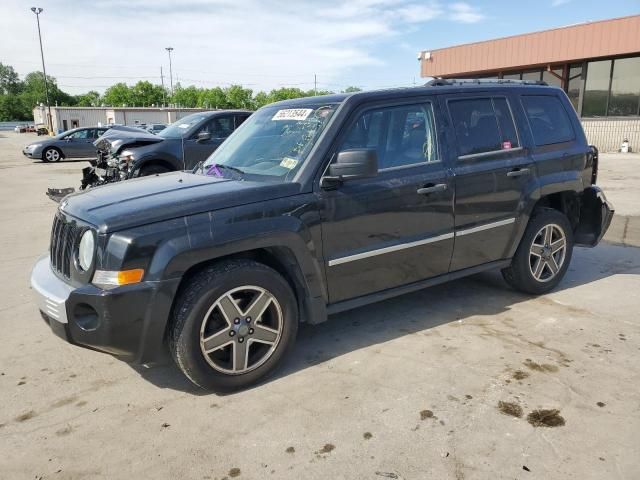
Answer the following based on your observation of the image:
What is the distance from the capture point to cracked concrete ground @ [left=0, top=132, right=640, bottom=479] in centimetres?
261

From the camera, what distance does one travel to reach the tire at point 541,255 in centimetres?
472

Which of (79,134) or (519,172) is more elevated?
(79,134)

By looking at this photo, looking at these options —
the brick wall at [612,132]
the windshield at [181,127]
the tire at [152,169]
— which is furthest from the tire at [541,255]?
the brick wall at [612,132]

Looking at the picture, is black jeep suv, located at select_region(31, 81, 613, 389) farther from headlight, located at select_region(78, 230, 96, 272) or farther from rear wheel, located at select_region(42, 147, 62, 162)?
rear wheel, located at select_region(42, 147, 62, 162)

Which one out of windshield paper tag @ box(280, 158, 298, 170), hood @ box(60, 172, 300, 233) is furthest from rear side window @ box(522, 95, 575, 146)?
hood @ box(60, 172, 300, 233)

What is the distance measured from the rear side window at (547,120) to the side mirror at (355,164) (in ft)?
6.70

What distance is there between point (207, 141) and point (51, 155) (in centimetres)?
1606

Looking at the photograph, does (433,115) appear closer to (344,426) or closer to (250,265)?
(250,265)

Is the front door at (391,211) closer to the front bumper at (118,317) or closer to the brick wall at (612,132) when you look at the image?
the front bumper at (118,317)

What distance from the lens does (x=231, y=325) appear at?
322 cm

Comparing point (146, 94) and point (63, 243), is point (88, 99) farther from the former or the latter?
point (63, 243)

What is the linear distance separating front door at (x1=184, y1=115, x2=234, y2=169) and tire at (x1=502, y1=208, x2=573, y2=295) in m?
6.56

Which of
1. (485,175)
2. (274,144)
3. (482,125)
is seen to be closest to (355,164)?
(274,144)

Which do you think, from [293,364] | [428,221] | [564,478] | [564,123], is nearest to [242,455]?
[293,364]
